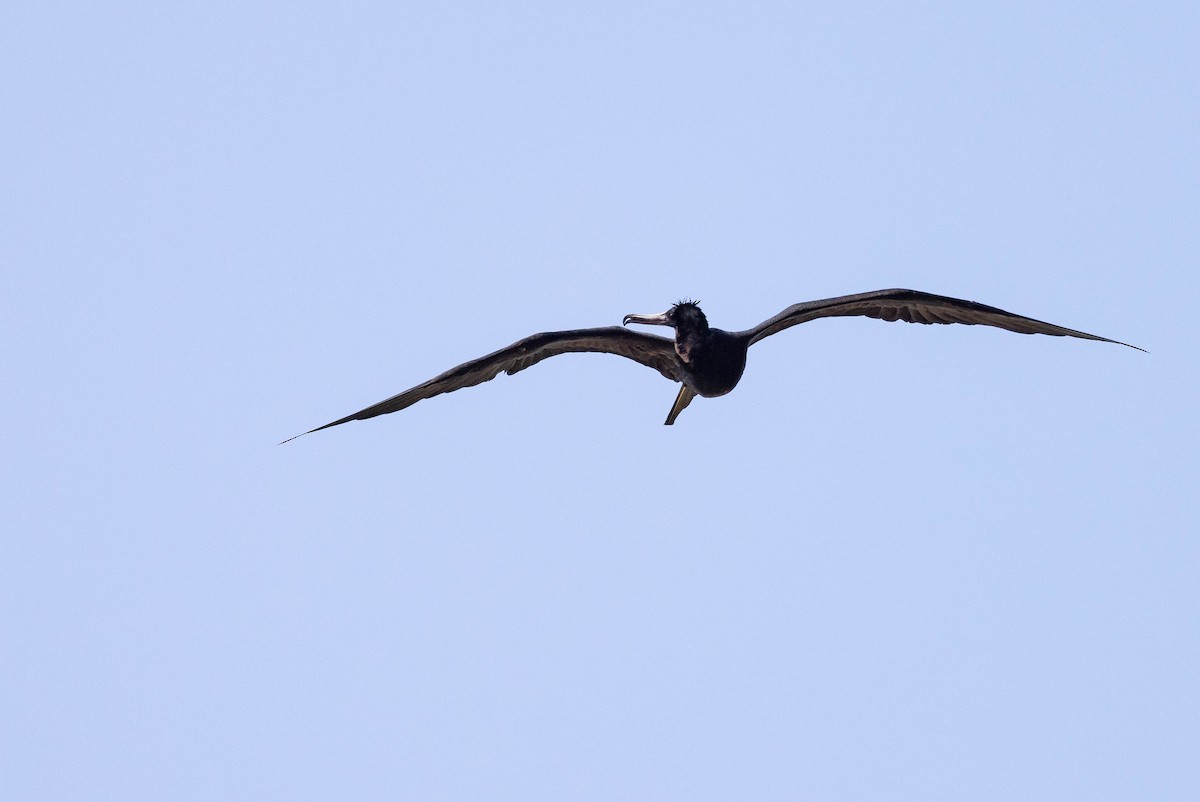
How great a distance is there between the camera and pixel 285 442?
11977mm

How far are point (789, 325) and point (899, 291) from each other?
130cm

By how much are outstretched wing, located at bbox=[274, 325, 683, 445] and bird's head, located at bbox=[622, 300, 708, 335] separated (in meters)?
0.22

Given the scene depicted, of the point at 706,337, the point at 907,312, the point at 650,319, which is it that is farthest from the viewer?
the point at 907,312

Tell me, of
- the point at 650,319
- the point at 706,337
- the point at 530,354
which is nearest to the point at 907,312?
the point at 706,337

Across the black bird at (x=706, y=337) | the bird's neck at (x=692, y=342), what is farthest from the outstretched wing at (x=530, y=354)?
the bird's neck at (x=692, y=342)

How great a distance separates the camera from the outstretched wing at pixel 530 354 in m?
13.8

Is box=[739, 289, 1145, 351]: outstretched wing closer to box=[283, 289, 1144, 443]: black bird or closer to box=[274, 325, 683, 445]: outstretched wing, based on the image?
box=[283, 289, 1144, 443]: black bird

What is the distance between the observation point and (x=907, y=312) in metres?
14.5

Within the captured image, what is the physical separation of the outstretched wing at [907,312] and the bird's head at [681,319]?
53 cm

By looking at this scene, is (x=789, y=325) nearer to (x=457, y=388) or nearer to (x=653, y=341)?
(x=653, y=341)

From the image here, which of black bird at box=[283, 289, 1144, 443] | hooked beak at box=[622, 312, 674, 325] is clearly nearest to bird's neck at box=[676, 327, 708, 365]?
black bird at box=[283, 289, 1144, 443]

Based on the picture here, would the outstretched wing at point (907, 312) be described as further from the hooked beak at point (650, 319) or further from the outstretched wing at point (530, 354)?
the outstretched wing at point (530, 354)

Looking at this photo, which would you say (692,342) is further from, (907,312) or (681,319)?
(907,312)

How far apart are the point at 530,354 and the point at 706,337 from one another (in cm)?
202
